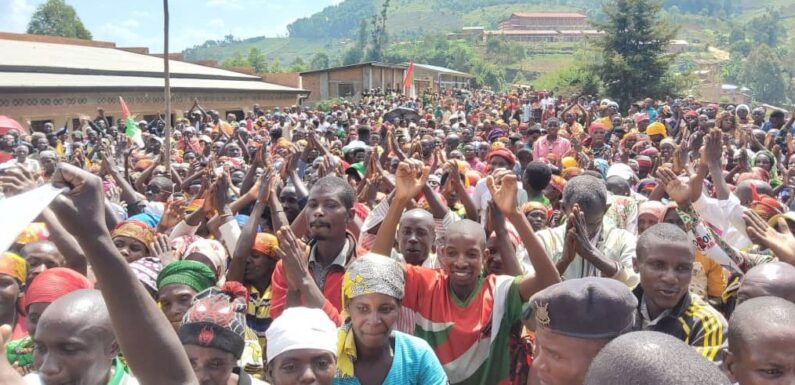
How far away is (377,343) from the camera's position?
289 cm

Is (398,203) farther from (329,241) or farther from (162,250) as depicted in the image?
(162,250)

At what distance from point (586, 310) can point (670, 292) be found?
40.2 inches

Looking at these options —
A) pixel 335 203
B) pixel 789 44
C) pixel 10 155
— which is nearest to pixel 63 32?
pixel 10 155

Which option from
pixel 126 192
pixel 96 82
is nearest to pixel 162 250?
pixel 126 192

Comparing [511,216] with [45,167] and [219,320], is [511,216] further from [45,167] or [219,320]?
[45,167]

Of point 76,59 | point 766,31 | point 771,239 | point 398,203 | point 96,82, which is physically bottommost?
point 771,239

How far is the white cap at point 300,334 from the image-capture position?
2.61m

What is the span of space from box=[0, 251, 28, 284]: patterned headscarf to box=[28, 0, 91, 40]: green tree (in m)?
81.0

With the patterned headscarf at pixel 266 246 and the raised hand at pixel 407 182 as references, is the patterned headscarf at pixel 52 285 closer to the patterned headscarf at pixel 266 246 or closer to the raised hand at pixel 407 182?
the patterned headscarf at pixel 266 246

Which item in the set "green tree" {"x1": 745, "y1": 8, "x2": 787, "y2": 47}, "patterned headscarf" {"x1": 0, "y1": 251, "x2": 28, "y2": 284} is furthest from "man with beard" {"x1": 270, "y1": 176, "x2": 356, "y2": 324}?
"green tree" {"x1": 745, "y1": 8, "x2": 787, "y2": 47}

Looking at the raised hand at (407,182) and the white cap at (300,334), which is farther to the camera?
the raised hand at (407,182)

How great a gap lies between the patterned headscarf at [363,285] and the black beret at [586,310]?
769 millimetres

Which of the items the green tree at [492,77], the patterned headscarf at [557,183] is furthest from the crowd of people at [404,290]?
the green tree at [492,77]

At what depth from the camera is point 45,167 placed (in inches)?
318
